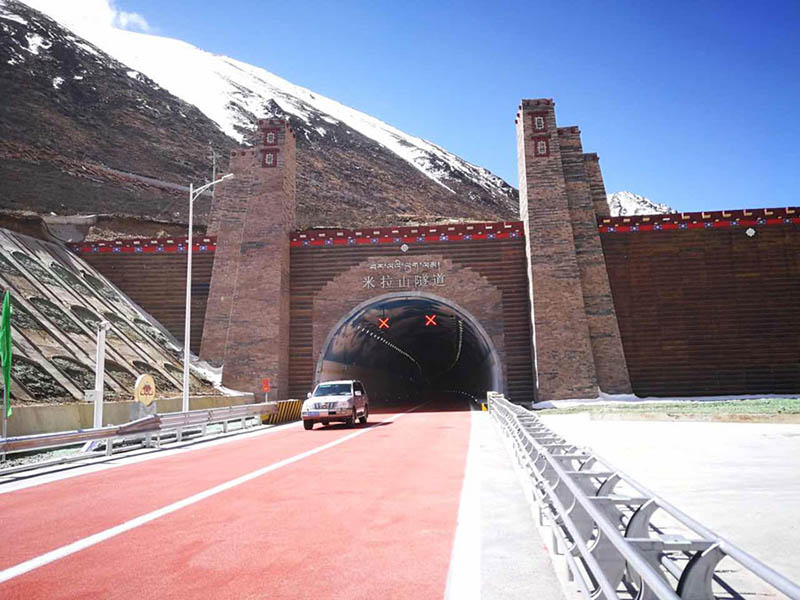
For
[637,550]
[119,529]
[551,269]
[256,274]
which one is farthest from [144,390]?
[551,269]

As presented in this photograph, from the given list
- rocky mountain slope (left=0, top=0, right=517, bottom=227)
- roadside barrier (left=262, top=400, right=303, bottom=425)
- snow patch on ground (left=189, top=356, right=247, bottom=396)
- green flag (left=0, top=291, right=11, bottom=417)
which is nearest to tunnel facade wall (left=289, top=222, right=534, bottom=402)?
snow patch on ground (left=189, top=356, right=247, bottom=396)

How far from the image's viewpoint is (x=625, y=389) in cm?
2755

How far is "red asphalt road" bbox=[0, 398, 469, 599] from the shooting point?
177 inches

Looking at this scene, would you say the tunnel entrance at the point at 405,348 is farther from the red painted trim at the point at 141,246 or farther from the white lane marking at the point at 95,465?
the white lane marking at the point at 95,465

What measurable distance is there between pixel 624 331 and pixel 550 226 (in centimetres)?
614

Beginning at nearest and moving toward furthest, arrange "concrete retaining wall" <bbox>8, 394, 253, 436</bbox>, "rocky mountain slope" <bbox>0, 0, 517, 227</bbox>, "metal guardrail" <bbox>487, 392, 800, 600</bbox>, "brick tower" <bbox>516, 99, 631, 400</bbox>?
"metal guardrail" <bbox>487, 392, 800, 600</bbox>
"concrete retaining wall" <bbox>8, 394, 253, 436</bbox>
"brick tower" <bbox>516, 99, 631, 400</bbox>
"rocky mountain slope" <bbox>0, 0, 517, 227</bbox>

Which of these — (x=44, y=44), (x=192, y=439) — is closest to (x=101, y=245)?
(x=192, y=439)

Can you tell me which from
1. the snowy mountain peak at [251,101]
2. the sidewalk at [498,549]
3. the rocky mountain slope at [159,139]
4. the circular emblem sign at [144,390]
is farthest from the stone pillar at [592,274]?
the snowy mountain peak at [251,101]

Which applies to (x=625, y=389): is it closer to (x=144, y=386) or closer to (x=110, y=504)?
(x=144, y=386)

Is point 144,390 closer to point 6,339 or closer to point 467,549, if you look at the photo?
point 6,339

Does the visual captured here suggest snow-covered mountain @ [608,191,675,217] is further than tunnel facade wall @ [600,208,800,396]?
Yes

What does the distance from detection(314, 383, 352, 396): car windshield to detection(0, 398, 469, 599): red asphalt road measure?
29.5 feet

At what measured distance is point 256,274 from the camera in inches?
1174

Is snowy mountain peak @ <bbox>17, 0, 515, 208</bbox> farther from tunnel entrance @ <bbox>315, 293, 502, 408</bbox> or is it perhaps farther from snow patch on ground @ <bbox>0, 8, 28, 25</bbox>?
tunnel entrance @ <bbox>315, 293, 502, 408</bbox>
